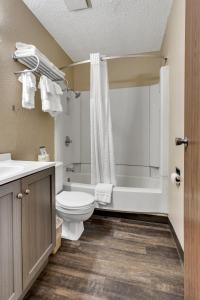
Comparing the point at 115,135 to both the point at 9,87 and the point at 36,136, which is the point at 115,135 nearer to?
the point at 36,136

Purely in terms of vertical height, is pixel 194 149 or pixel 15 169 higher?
pixel 194 149

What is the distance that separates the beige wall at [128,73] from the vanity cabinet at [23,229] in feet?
7.24

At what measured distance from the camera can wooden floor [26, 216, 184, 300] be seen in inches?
47.3

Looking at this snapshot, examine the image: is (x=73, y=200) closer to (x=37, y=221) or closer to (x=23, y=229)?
(x=37, y=221)

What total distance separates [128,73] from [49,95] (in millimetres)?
1638

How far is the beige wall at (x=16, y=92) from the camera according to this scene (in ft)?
5.04

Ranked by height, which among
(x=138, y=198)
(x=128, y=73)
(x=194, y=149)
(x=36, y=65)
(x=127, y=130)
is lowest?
(x=138, y=198)

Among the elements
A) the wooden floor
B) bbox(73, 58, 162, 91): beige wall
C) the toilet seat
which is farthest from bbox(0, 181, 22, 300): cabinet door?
bbox(73, 58, 162, 91): beige wall

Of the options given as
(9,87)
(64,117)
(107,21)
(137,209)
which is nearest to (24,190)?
(9,87)

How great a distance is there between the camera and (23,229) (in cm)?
104

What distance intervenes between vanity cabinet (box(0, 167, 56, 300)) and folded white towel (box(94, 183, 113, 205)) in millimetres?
911

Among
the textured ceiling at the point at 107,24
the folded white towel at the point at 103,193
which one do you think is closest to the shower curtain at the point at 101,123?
the folded white towel at the point at 103,193

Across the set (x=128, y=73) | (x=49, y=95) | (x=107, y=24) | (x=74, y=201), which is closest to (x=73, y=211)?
(x=74, y=201)

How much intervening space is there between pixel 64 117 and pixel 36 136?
2.45 feet
